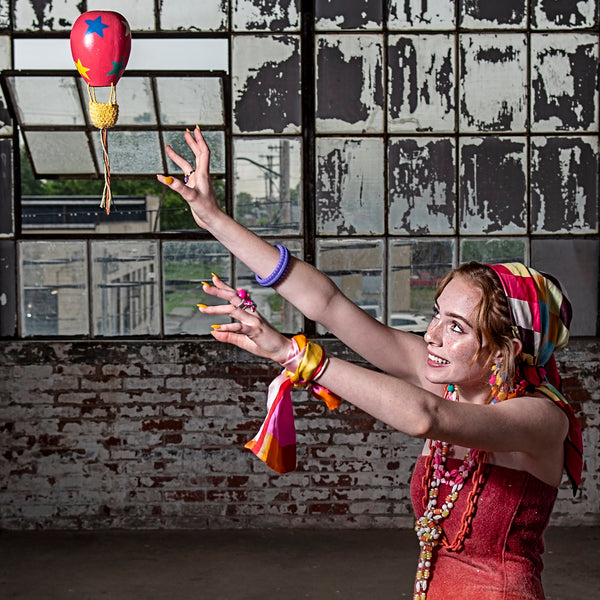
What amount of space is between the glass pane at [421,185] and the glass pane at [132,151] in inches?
49.3

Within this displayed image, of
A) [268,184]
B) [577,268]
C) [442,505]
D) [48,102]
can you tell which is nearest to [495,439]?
[442,505]

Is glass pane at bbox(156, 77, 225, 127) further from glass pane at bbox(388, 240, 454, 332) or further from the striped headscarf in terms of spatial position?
the striped headscarf

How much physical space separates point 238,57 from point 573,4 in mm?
1780

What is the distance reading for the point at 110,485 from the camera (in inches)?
186

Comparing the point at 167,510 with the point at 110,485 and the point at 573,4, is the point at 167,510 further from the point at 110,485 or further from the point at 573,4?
the point at 573,4

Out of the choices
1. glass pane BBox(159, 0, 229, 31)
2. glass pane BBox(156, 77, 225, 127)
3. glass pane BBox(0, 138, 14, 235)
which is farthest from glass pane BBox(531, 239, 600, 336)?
glass pane BBox(0, 138, 14, 235)

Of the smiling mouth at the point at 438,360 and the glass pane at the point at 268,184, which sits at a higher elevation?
the glass pane at the point at 268,184

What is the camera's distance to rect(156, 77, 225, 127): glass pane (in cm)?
459

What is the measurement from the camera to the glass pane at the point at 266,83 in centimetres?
462

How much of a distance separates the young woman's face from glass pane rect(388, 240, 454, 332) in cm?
275

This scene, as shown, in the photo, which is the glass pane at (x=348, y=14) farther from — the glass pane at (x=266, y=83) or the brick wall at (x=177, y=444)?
the brick wall at (x=177, y=444)

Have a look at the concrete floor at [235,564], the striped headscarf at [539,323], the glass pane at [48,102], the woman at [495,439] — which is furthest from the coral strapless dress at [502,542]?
the glass pane at [48,102]

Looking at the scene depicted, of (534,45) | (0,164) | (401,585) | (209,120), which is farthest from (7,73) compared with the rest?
(401,585)

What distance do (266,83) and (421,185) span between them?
979 millimetres
